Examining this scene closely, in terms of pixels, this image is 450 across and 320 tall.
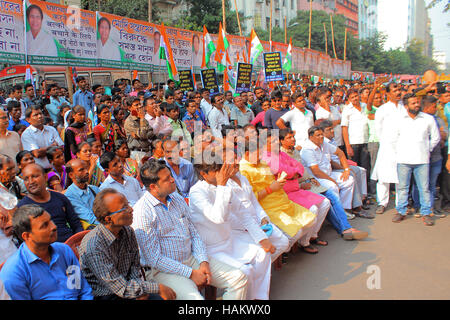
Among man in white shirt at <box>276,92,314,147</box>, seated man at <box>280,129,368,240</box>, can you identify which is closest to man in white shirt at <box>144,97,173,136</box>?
man in white shirt at <box>276,92,314,147</box>

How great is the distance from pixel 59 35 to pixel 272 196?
6.33 meters

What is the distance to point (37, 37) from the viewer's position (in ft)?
25.2

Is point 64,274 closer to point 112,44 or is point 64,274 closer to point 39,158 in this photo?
point 39,158

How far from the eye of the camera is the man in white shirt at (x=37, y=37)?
7527 mm

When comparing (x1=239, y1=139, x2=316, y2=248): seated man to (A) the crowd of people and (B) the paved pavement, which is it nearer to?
(A) the crowd of people

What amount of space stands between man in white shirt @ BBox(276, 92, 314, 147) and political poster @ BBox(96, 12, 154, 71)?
5.02 m

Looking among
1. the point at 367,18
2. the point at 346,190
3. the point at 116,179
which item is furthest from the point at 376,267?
the point at 367,18

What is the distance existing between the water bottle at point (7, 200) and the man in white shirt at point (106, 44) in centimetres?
A: 631

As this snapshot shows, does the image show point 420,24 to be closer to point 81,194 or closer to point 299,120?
point 299,120

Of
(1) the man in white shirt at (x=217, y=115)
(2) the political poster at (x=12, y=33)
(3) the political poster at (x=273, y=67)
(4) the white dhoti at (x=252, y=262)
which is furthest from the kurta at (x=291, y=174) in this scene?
(3) the political poster at (x=273, y=67)

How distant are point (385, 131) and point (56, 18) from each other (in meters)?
6.92

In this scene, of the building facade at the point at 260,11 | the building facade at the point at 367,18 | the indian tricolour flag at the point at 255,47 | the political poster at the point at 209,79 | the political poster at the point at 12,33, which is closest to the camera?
the political poster at the point at 12,33

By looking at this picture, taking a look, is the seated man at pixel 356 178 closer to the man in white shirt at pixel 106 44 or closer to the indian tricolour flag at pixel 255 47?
the man in white shirt at pixel 106 44
